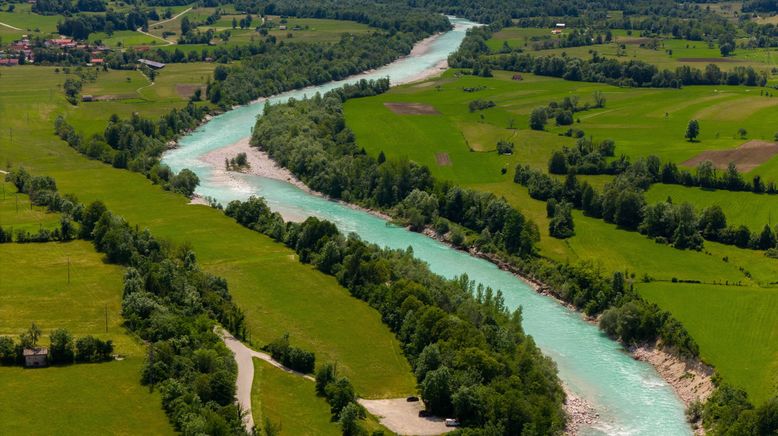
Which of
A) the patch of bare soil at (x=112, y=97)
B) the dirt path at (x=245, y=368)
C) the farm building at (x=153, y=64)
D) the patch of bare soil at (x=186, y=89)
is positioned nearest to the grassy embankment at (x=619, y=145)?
the patch of bare soil at (x=186, y=89)

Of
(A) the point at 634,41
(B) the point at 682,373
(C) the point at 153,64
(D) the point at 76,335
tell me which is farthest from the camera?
(A) the point at 634,41

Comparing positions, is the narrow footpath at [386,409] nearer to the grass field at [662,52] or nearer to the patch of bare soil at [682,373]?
the patch of bare soil at [682,373]

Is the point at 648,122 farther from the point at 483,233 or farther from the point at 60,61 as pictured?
the point at 60,61

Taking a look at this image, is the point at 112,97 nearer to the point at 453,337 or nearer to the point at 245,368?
the point at 245,368

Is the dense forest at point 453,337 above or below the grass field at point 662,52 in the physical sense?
below


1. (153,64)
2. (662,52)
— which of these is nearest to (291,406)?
(153,64)
